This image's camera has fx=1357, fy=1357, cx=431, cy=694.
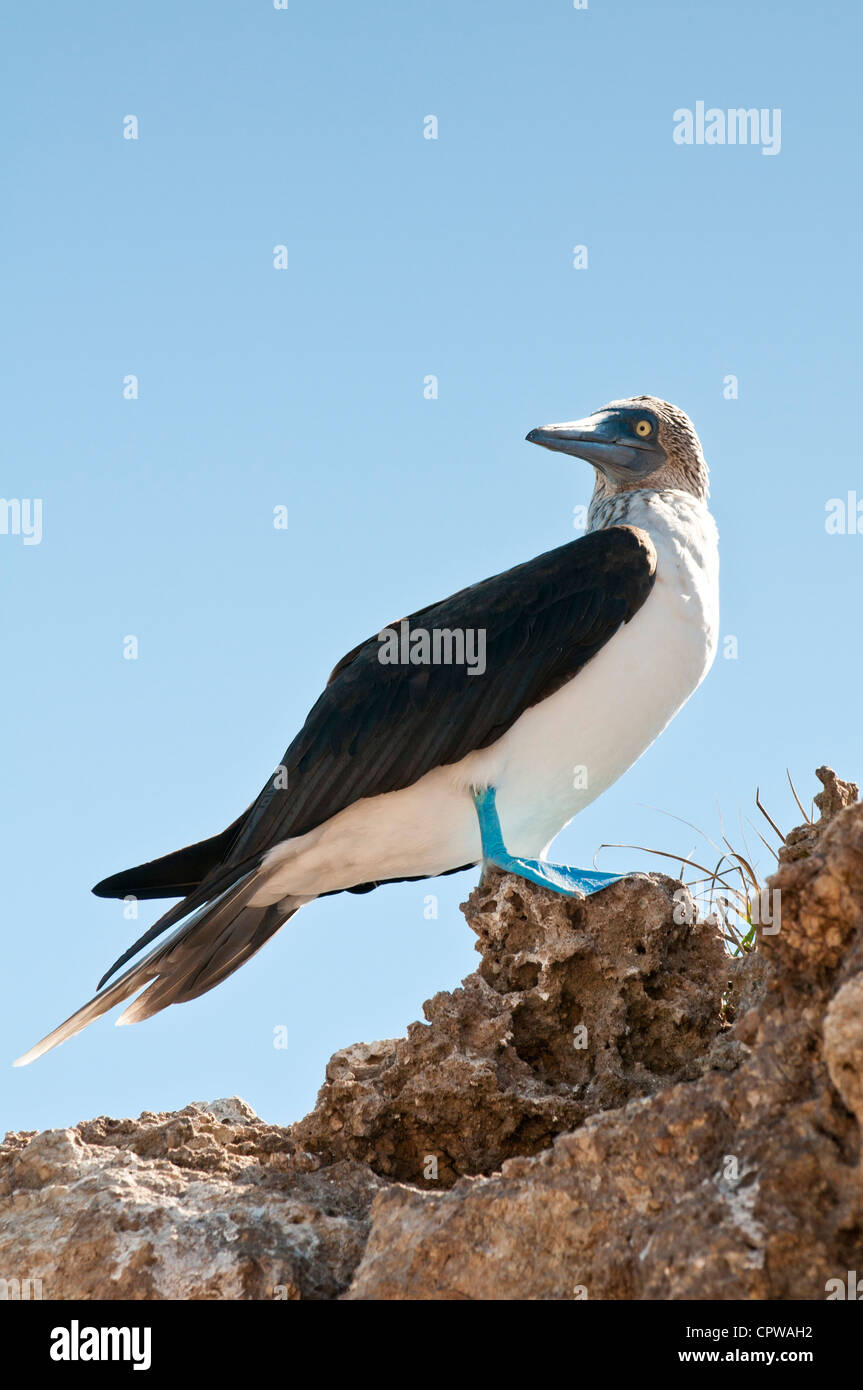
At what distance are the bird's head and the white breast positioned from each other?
1.04 meters

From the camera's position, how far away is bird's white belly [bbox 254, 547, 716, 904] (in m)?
6.89

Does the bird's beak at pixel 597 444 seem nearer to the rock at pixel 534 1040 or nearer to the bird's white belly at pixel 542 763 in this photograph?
the bird's white belly at pixel 542 763

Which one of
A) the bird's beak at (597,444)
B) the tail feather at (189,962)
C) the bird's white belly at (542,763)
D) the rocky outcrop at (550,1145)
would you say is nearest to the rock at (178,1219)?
the rocky outcrop at (550,1145)

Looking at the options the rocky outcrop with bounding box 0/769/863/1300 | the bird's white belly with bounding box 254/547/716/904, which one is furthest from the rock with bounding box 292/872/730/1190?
the bird's white belly with bounding box 254/547/716/904

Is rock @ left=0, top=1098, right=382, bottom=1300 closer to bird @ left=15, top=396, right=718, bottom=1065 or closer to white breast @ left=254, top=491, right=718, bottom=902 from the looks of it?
bird @ left=15, top=396, right=718, bottom=1065

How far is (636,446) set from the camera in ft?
27.1

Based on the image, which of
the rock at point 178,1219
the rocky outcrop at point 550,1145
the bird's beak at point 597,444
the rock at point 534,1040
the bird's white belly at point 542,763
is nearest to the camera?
the rocky outcrop at point 550,1145

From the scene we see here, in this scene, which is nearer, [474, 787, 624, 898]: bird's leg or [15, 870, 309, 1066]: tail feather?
[474, 787, 624, 898]: bird's leg

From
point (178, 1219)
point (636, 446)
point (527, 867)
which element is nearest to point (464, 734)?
point (527, 867)

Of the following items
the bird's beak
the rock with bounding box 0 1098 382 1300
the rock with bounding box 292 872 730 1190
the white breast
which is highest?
the bird's beak

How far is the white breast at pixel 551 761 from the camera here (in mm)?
6891
